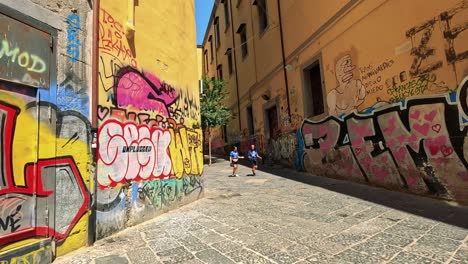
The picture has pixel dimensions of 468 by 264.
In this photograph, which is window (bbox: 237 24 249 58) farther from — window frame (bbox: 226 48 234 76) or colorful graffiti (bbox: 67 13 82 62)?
colorful graffiti (bbox: 67 13 82 62)

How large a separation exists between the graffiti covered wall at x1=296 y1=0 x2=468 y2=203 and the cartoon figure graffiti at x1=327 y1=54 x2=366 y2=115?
26 mm

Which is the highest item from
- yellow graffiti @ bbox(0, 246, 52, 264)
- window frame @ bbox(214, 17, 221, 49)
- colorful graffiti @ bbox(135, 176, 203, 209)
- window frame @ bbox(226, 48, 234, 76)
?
window frame @ bbox(214, 17, 221, 49)

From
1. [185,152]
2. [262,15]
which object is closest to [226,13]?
[262,15]

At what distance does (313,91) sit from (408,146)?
16.2ft

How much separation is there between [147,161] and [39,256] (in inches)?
99.4

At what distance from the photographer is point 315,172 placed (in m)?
10.9

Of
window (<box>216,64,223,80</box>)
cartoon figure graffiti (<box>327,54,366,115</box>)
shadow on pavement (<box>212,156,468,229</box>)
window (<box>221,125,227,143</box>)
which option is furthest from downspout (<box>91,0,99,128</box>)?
window (<box>216,64,223,80</box>)

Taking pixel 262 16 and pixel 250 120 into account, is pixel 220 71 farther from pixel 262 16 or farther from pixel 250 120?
pixel 262 16

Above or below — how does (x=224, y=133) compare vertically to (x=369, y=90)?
above

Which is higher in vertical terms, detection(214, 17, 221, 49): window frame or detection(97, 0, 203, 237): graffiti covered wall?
detection(214, 17, 221, 49): window frame

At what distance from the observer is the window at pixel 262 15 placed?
1527 cm

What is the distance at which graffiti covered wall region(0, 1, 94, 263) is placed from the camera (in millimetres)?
3520

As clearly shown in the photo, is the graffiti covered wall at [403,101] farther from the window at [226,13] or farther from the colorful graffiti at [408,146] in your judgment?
the window at [226,13]

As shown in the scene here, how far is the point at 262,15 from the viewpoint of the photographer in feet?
51.4
